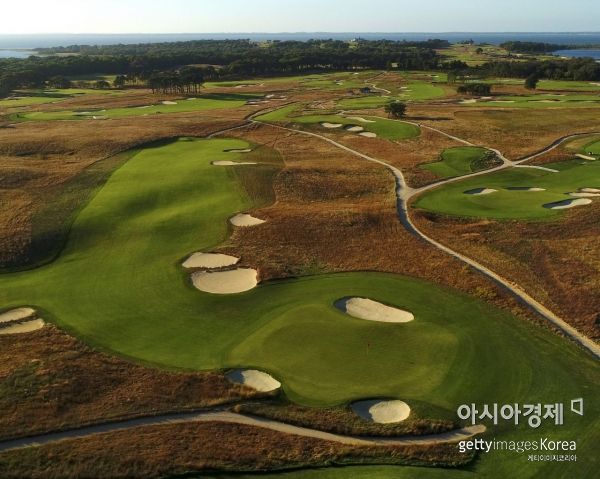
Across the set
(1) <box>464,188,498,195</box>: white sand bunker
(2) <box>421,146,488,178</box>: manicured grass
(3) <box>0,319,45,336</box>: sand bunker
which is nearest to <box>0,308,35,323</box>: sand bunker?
(3) <box>0,319,45,336</box>: sand bunker

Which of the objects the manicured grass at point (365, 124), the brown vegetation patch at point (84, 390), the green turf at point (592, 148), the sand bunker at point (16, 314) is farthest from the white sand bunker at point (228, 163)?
the green turf at point (592, 148)

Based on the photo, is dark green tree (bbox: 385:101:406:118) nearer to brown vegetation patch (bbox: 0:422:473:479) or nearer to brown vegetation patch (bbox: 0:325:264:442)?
brown vegetation patch (bbox: 0:325:264:442)

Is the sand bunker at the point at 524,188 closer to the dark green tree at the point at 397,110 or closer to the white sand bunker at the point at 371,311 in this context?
the white sand bunker at the point at 371,311

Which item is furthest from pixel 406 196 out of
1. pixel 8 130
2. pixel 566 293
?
pixel 8 130

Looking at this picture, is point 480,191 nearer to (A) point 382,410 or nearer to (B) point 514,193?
(B) point 514,193

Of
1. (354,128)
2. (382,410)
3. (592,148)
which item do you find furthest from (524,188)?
(382,410)

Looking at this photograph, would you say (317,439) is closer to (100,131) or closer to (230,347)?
(230,347)
